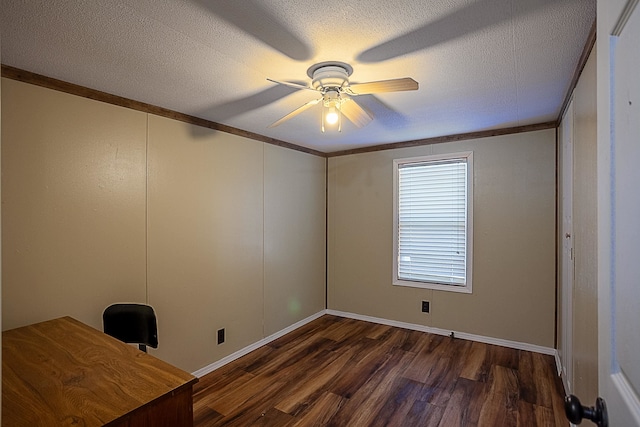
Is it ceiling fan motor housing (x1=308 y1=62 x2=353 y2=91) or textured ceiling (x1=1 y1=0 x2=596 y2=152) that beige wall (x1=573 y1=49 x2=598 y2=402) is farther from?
ceiling fan motor housing (x1=308 y1=62 x2=353 y2=91)

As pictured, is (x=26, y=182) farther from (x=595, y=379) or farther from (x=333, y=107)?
(x=595, y=379)

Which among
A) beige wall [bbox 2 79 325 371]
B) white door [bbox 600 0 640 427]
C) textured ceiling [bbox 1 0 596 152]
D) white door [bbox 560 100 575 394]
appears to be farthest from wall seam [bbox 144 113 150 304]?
white door [bbox 560 100 575 394]

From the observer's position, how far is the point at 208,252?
9.87 ft

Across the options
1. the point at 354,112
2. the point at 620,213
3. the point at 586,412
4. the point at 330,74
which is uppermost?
the point at 330,74

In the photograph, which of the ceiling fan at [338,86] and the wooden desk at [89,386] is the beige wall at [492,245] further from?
the wooden desk at [89,386]

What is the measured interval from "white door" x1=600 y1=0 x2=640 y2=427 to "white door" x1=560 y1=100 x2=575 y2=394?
1732 millimetres

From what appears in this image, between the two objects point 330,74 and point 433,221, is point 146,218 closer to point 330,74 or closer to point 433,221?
point 330,74

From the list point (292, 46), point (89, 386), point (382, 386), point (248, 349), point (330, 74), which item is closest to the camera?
point (89, 386)

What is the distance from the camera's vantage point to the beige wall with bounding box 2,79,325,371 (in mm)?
2010

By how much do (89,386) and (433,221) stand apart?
3.40 m

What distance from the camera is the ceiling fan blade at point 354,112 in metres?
2.07

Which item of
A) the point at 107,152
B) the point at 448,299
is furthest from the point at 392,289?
the point at 107,152

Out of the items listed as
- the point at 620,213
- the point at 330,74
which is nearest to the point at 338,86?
the point at 330,74

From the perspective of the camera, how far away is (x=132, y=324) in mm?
2133
